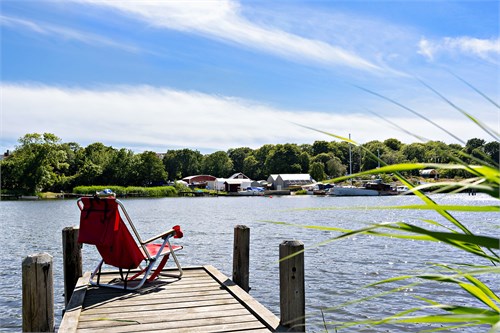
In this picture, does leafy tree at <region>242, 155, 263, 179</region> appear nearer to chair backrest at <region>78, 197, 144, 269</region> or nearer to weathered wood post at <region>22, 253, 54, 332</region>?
chair backrest at <region>78, 197, 144, 269</region>

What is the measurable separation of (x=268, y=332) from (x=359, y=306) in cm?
543

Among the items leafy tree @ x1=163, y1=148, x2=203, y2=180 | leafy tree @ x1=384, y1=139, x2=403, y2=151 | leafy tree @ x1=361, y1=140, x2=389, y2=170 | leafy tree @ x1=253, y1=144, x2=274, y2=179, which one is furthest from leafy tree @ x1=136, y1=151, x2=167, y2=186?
leafy tree @ x1=384, y1=139, x2=403, y2=151

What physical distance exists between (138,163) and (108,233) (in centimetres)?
8056

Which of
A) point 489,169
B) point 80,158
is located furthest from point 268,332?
point 80,158

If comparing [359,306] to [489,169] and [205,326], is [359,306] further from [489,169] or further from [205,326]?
[489,169]

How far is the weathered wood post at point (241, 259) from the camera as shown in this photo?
636 cm

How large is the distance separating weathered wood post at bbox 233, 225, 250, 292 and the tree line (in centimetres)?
3565

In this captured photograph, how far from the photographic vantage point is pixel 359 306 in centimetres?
916

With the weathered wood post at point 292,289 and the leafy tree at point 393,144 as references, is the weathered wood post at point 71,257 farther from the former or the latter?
the leafy tree at point 393,144

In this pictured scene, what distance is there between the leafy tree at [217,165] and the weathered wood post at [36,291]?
4224 inches

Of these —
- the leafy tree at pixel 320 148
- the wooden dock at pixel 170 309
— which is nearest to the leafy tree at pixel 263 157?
the leafy tree at pixel 320 148

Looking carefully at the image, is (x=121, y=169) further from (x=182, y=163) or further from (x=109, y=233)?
(x=109, y=233)

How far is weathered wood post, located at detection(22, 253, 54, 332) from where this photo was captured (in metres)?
4.34

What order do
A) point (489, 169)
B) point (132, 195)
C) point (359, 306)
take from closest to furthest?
point (489, 169) < point (359, 306) < point (132, 195)
